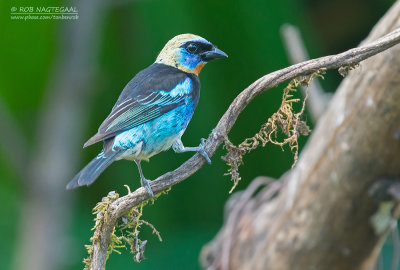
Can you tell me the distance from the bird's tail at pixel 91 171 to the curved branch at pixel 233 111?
0.58ft

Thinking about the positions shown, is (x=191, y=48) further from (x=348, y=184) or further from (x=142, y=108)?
(x=348, y=184)

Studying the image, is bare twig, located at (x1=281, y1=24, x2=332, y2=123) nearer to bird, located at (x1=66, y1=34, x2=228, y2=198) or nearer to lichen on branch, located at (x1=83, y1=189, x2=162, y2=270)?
bird, located at (x1=66, y1=34, x2=228, y2=198)

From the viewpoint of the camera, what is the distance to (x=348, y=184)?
2895 mm

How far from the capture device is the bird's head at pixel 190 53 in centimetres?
289

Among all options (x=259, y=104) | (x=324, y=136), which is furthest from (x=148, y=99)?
(x=259, y=104)

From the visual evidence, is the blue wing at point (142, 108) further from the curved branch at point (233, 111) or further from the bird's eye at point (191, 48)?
the curved branch at point (233, 111)

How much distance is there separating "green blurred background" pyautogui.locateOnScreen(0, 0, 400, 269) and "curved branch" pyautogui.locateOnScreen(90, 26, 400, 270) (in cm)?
284

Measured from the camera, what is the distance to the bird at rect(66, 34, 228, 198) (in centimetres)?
246

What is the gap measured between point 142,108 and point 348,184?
115cm

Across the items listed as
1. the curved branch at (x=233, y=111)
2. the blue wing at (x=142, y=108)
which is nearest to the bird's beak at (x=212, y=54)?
the blue wing at (x=142, y=108)

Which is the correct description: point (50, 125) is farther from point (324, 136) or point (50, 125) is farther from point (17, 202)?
point (324, 136)

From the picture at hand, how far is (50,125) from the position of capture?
500cm

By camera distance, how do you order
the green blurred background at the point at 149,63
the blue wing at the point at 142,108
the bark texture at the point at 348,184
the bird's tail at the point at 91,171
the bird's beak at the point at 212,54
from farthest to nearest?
the green blurred background at the point at 149,63 < the bird's beak at the point at 212,54 < the bark texture at the point at 348,184 < the blue wing at the point at 142,108 < the bird's tail at the point at 91,171

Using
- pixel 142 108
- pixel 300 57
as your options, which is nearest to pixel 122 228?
pixel 142 108
